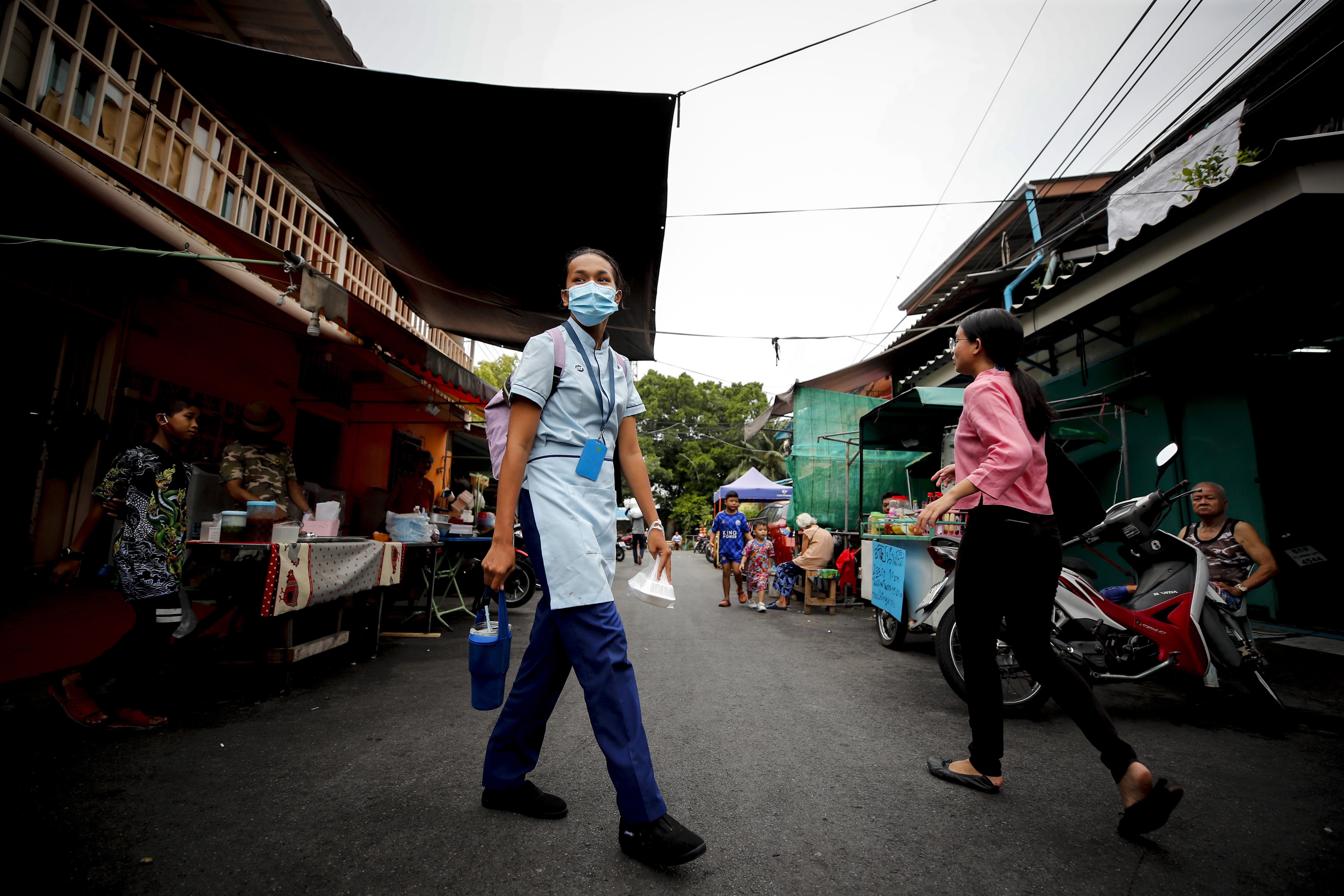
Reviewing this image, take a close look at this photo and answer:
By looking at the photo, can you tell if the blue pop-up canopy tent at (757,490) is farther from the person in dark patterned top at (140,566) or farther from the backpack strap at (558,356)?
the backpack strap at (558,356)

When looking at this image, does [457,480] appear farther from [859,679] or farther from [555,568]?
[555,568]

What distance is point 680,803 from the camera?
6.85 feet

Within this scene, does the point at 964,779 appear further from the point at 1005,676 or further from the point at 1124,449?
the point at 1124,449

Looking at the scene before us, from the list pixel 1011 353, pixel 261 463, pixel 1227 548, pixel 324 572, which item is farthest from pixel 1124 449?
pixel 261 463

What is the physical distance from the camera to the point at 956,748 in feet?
9.07

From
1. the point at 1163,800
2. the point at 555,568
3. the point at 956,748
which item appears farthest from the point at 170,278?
the point at 1163,800

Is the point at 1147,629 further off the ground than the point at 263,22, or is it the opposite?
the point at 263,22

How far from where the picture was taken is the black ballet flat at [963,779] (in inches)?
88.7

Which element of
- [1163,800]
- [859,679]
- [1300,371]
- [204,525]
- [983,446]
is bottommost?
[859,679]

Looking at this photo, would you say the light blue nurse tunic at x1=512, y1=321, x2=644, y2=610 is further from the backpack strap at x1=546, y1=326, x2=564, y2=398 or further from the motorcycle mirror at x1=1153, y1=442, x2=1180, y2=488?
the motorcycle mirror at x1=1153, y1=442, x2=1180, y2=488

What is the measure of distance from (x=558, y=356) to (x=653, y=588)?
2.80 feet

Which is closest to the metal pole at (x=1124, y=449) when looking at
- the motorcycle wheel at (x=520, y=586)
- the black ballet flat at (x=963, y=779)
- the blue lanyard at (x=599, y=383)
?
the black ballet flat at (x=963, y=779)

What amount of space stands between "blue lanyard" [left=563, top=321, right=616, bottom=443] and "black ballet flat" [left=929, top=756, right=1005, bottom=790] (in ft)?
6.28

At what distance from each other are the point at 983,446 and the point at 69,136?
5307 mm
